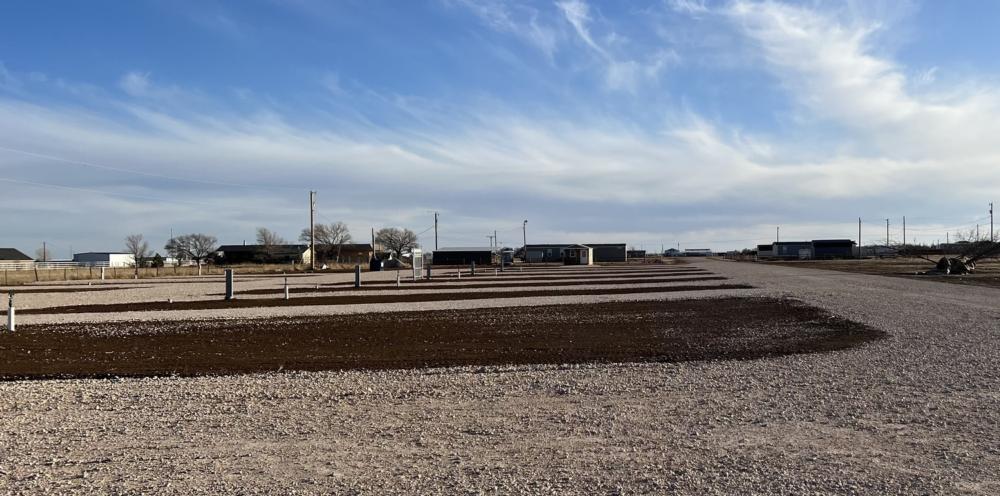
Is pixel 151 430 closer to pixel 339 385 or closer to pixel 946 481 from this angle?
pixel 339 385

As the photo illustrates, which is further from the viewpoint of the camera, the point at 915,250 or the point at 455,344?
the point at 915,250

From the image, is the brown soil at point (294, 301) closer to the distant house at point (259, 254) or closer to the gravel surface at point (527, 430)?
the gravel surface at point (527, 430)

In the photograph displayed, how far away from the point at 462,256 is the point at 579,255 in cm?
1924

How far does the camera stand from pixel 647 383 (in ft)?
31.5

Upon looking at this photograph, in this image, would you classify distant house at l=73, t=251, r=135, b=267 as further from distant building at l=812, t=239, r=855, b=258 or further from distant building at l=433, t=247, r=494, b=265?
distant building at l=812, t=239, r=855, b=258

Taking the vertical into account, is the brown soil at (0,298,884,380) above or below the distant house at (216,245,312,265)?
below

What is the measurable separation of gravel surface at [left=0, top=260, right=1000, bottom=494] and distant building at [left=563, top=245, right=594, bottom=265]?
8171 cm

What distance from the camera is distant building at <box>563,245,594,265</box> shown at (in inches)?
3662

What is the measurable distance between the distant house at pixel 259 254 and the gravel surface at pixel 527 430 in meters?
112

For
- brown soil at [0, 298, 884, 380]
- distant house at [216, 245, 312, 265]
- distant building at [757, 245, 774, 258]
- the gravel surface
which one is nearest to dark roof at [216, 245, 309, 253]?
distant house at [216, 245, 312, 265]

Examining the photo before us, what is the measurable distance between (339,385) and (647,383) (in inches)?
153

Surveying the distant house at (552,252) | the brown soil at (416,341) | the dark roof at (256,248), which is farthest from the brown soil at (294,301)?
the dark roof at (256,248)

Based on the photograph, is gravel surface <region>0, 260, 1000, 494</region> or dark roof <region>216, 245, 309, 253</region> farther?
dark roof <region>216, 245, 309, 253</region>

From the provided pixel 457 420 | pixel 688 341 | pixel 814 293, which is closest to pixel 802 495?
pixel 457 420
